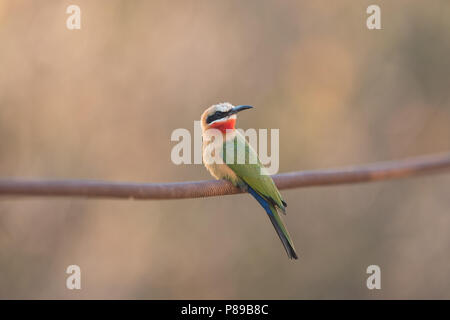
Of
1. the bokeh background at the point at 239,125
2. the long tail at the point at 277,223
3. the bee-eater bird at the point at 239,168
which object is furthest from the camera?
the bokeh background at the point at 239,125

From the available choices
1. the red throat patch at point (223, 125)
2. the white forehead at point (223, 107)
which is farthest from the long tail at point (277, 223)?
the white forehead at point (223, 107)

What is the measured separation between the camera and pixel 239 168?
2854 mm

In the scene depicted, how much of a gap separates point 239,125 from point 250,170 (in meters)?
2.71

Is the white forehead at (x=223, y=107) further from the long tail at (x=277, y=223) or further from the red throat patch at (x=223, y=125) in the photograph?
the long tail at (x=277, y=223)

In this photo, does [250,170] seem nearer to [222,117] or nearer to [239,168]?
[239,168]

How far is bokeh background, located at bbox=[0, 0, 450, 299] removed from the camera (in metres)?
5.16

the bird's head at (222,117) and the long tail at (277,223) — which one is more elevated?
the bird's head at (222,117)

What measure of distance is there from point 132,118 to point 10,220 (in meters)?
1.51

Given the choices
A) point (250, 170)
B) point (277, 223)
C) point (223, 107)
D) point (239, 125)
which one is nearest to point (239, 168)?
point (250, 170)

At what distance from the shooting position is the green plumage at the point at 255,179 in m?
2.56

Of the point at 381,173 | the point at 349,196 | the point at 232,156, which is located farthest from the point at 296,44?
the point at 381,173

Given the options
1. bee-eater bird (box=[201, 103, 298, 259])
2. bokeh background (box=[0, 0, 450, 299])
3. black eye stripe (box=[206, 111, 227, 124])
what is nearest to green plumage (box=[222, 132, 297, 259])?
bee-eater bird (box=[201, 103, 298, 259])

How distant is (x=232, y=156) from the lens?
2.96 m

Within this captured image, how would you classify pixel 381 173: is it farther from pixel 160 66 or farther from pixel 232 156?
pixel 160 66
